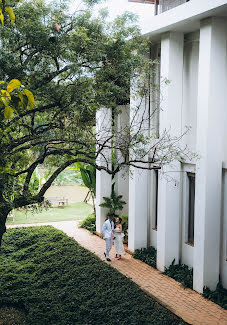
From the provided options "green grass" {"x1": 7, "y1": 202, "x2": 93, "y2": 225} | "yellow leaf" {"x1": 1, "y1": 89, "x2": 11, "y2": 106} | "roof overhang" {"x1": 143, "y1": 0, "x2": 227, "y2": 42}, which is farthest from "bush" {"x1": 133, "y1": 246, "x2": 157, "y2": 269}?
"yellow leaf" {"x1": 1, "y1": 89, "x2": 11, "y2": 106}

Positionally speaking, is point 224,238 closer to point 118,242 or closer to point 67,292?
point 118,242

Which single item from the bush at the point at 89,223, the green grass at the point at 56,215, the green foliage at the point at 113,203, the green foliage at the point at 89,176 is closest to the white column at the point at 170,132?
the green foliage at the point at 113,203

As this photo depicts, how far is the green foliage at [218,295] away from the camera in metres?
9.41

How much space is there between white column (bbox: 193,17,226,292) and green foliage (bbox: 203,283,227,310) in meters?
0.15

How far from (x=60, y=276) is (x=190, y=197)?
4487mm

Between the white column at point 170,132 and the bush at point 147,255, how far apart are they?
540 millimetres

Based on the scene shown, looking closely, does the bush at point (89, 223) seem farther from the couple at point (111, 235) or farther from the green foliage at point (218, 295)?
the green foliage at point (218, 295)

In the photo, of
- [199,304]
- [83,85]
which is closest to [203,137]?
[83,85]

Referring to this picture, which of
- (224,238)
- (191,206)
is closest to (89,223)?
(191,206)

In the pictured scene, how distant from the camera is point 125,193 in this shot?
16469 mm

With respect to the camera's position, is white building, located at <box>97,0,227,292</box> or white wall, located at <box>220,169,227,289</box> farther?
white wall, located at <box>220,169,227,289</box>

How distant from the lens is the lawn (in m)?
8.27

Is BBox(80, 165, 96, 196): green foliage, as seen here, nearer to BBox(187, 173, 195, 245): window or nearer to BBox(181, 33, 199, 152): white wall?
BBox(187, 173, 195, 245): window

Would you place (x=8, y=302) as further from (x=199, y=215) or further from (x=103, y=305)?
(x=199, y=215)
